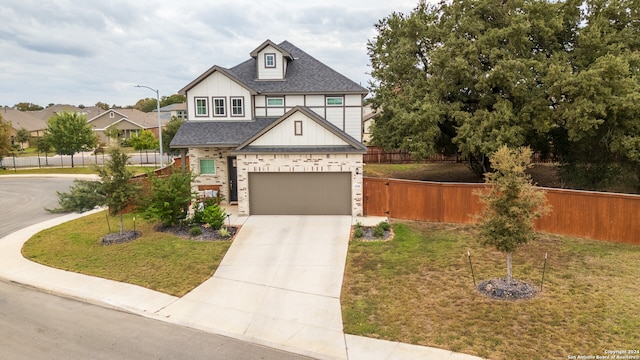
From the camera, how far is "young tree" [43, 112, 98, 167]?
4725 cm

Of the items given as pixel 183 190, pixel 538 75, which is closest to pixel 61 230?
pixel 183 190

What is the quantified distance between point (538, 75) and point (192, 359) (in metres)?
21.6

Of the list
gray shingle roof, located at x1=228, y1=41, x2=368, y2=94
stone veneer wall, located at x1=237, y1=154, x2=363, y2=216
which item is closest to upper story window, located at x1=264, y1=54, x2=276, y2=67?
gray shingle roof, located at x1=228, y1=41, x2=368, y2=94

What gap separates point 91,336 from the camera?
10.6 metres

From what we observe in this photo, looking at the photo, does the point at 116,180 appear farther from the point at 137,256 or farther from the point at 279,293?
the point at 279,293

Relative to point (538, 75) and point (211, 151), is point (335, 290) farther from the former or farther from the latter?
point (538, 75)

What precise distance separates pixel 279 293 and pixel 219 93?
14.7 metres

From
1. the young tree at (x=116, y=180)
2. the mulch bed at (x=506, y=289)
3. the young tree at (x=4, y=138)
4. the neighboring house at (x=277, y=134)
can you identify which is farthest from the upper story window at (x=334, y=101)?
the young tree at (x=4, y=138)

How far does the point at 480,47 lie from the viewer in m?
23.5

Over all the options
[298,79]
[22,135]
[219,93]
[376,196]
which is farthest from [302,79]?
[22,135]

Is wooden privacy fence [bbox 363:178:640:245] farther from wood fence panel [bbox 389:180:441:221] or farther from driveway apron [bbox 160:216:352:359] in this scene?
driveway apron [bbox 160:216:352:359]

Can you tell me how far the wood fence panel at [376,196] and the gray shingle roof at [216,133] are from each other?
678 centimetres

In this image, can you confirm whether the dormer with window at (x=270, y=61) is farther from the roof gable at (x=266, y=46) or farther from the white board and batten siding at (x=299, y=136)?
the white board and batten siding at (x=299, y=136)

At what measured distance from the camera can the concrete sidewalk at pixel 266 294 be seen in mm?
10172
